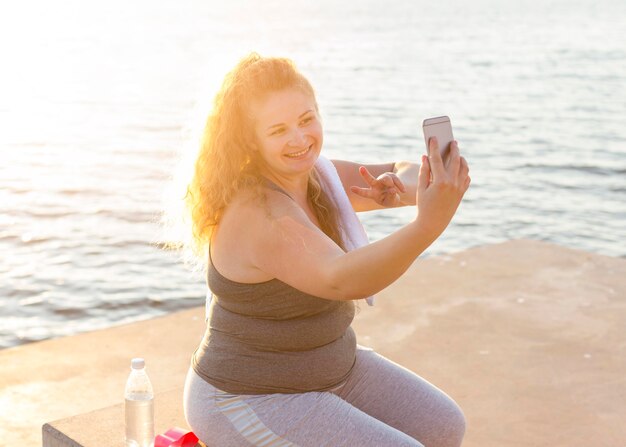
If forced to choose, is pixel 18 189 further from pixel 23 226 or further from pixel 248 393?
pixel 248 393

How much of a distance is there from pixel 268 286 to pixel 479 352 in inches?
95.4

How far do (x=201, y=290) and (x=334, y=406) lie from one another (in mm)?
4447

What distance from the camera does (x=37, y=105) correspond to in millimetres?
17500

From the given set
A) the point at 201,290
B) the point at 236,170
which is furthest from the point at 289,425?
the point at 201,290

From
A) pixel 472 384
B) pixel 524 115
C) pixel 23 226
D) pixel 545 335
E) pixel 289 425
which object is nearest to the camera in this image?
pixel 289 425

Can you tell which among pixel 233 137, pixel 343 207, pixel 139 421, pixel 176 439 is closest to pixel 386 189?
pixel 343 207

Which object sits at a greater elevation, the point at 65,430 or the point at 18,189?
the point at 65,430

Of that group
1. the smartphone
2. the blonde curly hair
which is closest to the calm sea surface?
the blonde curly hair

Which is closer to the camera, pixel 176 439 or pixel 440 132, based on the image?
pixel 440 132

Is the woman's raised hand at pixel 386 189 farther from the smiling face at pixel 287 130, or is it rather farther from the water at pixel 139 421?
the water at pixel 139 421

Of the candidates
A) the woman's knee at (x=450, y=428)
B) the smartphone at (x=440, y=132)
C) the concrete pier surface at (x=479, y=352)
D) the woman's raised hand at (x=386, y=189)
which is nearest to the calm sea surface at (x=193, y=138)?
the woman's raised hand at (x=386, y=189)

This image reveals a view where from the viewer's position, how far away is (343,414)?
2723mm

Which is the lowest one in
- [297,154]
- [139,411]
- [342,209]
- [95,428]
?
[95,428]

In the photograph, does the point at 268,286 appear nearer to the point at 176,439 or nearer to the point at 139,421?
the point at 176,439
